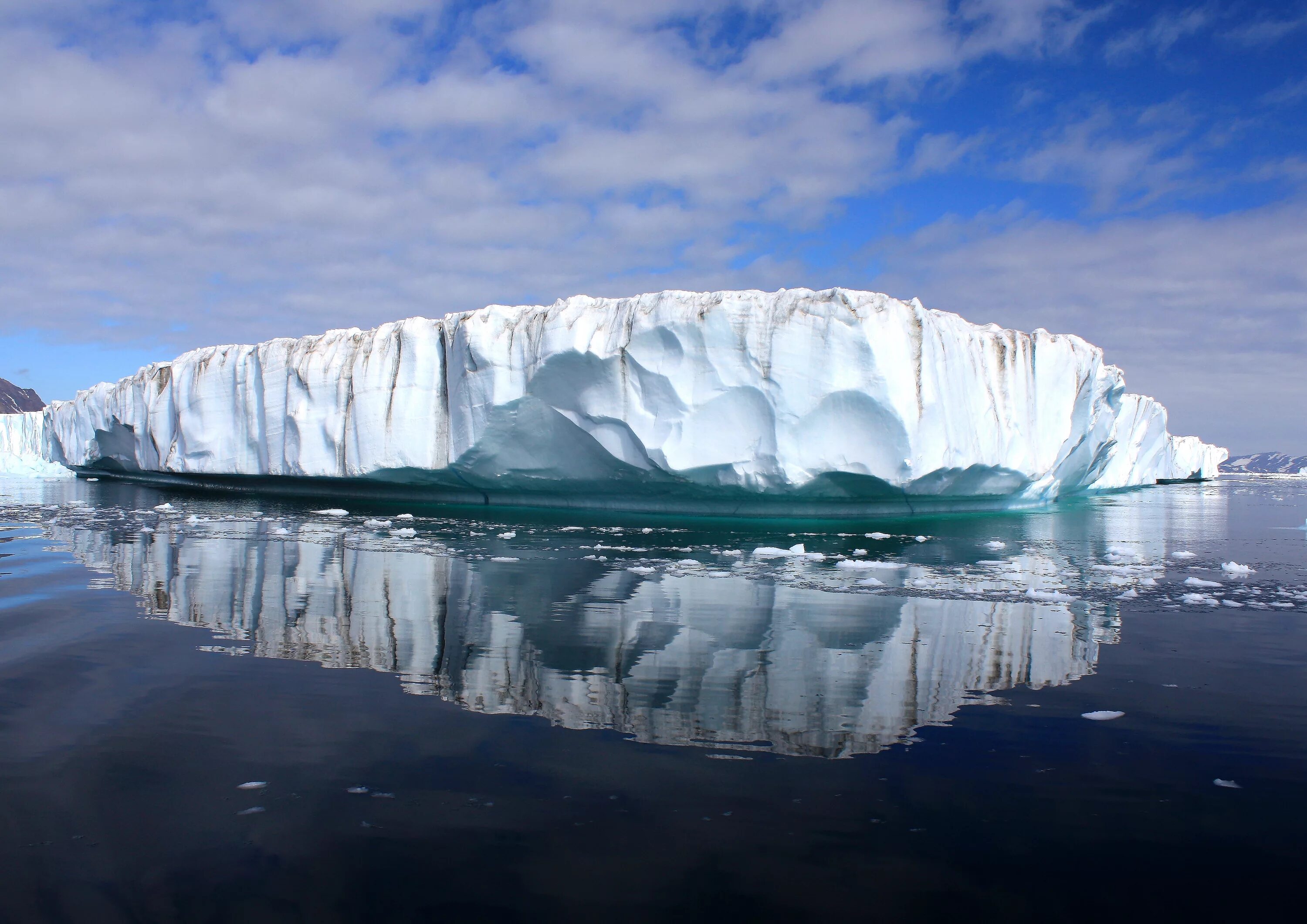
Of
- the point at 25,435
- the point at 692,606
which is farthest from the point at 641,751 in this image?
the point at 25,435

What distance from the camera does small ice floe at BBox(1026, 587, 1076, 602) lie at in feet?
20.5

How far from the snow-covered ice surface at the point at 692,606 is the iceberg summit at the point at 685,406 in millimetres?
1487

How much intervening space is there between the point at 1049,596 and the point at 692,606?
285 cm

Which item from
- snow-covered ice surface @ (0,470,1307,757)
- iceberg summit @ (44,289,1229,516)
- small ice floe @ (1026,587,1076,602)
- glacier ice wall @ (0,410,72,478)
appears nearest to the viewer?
snow-covered ice surface @ (0,470,1307,757)

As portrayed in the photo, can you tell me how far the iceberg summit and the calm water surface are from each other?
5.92 m

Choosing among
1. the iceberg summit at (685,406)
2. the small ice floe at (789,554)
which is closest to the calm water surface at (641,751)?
the small ice floe at (789,554)

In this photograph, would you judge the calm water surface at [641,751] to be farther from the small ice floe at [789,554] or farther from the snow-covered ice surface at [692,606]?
the small ice floe at [789,554]

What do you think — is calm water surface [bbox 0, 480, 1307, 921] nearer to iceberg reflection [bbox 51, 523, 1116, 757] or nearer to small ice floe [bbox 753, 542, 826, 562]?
iceberg reflection [bbox 51, 523, 1116, 757]

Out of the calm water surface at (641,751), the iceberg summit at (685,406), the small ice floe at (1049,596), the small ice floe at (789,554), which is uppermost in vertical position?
the iceberg summit at (685,406)

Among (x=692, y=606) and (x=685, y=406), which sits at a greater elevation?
(x=685, y=406)

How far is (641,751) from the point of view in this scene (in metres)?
2.98

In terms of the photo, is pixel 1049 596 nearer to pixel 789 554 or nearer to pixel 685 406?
pixel 789 554

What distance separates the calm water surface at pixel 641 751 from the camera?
212cm

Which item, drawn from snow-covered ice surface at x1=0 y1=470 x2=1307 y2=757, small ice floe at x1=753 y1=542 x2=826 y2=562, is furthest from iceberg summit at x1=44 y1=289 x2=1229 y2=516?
small ice floe at x1=753 y1=542 x2=826 y2=562
